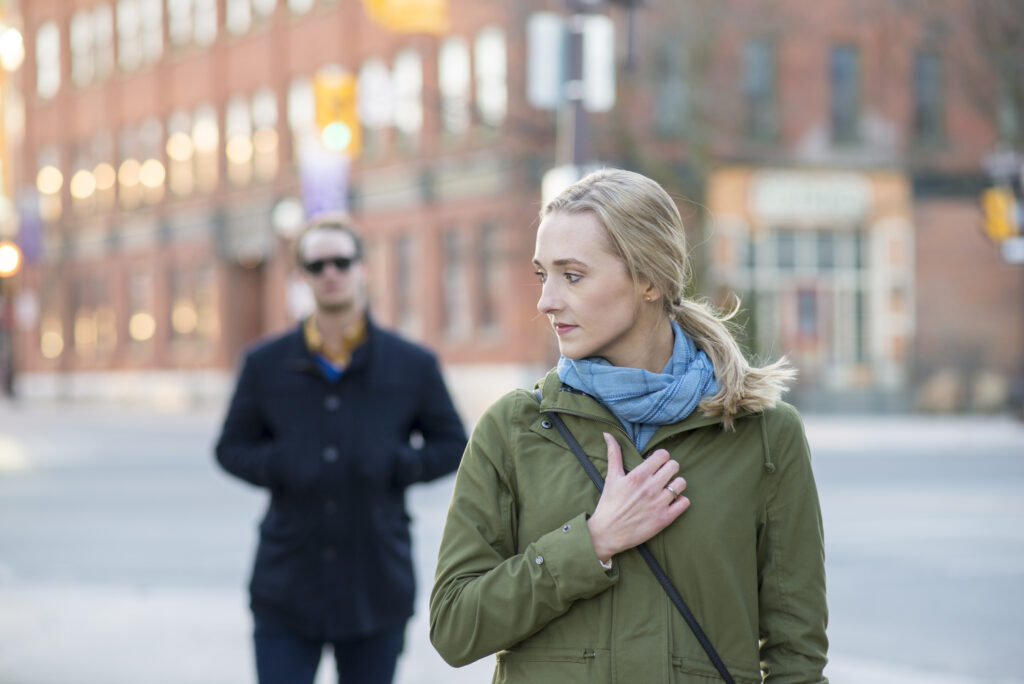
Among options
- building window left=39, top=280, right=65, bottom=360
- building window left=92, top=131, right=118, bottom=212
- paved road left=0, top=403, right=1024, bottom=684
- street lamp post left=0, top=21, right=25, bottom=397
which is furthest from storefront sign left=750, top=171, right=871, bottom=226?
building window left=39, top=280, right=65, bottom=360

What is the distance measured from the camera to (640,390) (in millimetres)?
2564

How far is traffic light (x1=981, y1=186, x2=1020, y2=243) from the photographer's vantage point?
21453 mm

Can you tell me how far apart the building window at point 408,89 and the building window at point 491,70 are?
161 centimetres

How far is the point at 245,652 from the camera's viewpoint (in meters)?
7.32

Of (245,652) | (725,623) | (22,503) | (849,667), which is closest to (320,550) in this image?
(725,623)

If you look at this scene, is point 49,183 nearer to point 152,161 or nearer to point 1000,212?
point 152,161

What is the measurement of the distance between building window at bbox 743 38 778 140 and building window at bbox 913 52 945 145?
12.0ft

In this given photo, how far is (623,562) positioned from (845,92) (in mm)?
32829

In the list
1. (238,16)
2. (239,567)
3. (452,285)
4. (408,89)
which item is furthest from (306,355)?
(238,16)

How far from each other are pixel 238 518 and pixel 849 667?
8030 mm

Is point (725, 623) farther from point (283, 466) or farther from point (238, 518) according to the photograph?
point (238, 518)

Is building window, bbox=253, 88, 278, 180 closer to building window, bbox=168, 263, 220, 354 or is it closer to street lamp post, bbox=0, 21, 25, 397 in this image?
building window, bbox=168, 263, 220, 354

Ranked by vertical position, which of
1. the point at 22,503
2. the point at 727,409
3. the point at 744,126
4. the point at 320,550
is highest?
the point at 744,126

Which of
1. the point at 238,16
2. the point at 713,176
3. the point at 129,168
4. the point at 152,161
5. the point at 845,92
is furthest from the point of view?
the point at 129,168
